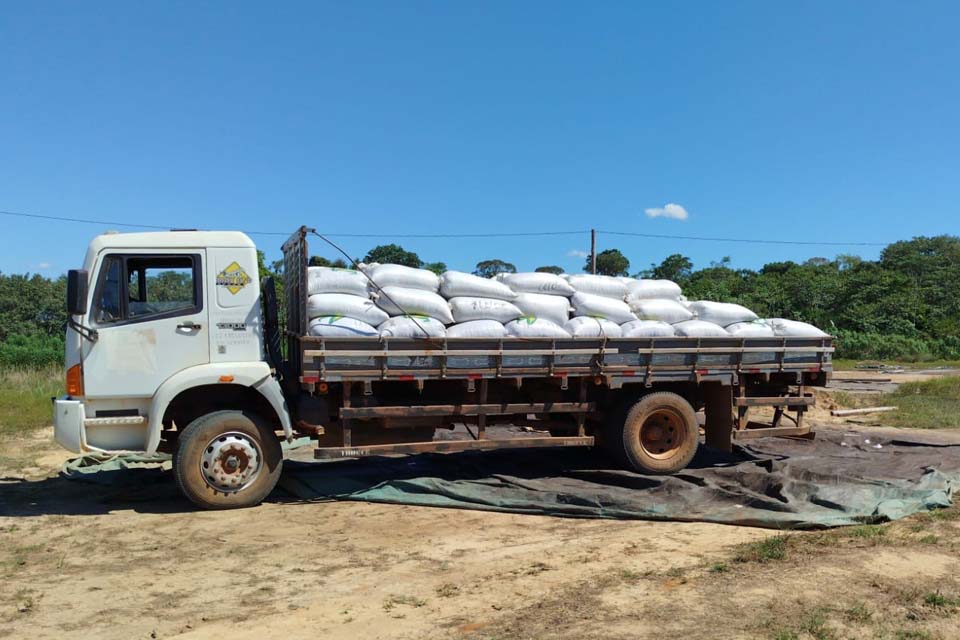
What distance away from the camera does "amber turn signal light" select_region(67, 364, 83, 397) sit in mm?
Answer: 6391

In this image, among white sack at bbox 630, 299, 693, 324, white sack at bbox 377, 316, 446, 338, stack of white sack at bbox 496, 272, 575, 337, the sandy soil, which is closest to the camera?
the sandy soil

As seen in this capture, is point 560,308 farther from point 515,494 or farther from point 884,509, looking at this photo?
point 884,509

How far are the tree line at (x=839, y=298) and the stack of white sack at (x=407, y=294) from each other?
18.3 metres

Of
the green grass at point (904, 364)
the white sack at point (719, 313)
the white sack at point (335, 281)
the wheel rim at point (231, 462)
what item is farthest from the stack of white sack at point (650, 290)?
the green grass at point (904, 364)

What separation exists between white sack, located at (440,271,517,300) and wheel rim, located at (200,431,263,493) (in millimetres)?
2443

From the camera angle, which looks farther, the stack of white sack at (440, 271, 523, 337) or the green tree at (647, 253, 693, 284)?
the green tree at (647, 253, 693, 284)

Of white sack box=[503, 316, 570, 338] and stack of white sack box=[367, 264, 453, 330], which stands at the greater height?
stack of white sack box=[367, 264, 453, 330]

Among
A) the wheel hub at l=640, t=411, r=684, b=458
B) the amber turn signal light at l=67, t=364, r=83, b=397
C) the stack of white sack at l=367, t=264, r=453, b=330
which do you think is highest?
the stack of white sack at l=367, t=264, r=453, b=330

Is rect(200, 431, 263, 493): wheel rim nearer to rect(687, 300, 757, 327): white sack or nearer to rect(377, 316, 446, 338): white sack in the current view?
rect(377, 316, 446, 338): white sack

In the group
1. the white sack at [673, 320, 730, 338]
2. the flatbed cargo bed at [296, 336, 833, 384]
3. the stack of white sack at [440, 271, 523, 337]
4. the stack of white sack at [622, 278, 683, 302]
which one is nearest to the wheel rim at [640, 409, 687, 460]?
the flatbed cargo bed at [296, 336, 833, 384]

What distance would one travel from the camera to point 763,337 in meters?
8.17

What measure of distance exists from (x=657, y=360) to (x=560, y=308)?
4.00 feet

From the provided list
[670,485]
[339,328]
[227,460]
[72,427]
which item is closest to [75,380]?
[72,427]

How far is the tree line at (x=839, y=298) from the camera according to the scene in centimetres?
3400
